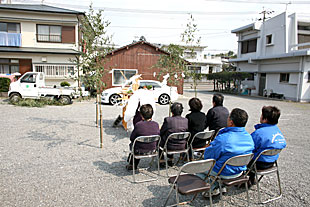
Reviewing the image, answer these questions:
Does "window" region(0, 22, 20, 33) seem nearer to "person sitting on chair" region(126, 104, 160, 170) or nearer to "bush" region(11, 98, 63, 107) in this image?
"bush" region(11, 98, 63, 107)

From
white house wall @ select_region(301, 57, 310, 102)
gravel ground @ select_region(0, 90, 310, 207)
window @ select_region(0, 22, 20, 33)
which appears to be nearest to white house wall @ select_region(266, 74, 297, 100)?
white house wall @ select_region(301, 57, 310, 102)

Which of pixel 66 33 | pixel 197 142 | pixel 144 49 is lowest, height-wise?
pixel 197 142

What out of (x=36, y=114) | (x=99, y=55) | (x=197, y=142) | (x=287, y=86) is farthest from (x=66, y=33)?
(x=287, y=86)

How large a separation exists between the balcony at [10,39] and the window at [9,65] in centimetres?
116

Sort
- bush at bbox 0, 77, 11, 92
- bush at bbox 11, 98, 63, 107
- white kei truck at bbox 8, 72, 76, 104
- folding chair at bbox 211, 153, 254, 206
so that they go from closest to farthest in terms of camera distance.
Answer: folding chair at bbox 211, 153, 254, 206, bush at bbox 11, 98, 63, 107, white kei truck at bbox 8, 72, 76, 104, bush at bbox 0, 77, 11, 92

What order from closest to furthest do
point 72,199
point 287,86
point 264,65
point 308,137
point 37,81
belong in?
point 72,199
point 308,137
point 37,81
point 287,86
point 264,65

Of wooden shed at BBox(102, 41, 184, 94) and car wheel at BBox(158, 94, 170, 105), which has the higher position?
wooden shed at BBox(102, 41, 184, 94)

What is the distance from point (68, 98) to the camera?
12.4 meters

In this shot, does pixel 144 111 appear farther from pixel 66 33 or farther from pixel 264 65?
pixel 264 65

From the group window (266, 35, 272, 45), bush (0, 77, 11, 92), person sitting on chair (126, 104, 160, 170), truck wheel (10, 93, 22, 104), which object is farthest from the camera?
window (266, 35, 272, 45)

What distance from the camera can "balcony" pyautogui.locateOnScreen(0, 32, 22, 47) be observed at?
1647 centimetres

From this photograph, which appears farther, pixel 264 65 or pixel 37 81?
pixel 264 65

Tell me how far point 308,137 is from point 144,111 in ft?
19.5

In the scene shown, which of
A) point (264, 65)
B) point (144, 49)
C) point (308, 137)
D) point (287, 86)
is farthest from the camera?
point (264, 65)
